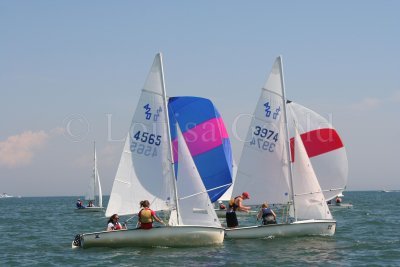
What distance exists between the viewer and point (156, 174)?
71.7 ft

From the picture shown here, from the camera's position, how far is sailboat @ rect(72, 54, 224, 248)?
21547 millimetres

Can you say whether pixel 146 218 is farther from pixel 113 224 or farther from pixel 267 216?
pixel 267 216

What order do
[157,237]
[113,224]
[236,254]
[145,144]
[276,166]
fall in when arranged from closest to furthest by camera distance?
1. [236,254]
2. [157,237]
3. [113,224]
4. [145,144]
5. [276,166]

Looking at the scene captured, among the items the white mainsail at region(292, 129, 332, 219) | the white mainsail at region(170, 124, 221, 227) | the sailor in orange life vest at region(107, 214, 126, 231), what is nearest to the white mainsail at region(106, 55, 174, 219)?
the sailor in orange life vest at region(107, 214, 126, 231)

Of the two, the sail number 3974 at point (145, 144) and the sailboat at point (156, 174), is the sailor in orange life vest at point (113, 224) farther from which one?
the sail number 3974 at point (145, 144)

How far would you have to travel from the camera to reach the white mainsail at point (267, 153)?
2447cm

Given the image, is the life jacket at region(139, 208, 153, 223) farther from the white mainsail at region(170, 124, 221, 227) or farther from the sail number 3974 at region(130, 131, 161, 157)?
the sail number 3974 at region(130, 131, 161, 157)

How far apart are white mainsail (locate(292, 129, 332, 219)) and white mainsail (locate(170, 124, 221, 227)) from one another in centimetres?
413

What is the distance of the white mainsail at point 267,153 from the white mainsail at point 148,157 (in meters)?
3.86

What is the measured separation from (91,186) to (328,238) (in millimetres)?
47550

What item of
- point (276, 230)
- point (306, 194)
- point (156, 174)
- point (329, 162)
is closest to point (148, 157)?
point (156, 174)

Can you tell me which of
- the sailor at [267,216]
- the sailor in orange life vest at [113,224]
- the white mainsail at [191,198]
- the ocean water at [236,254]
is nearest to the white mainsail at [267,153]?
the sailor at [267,216]

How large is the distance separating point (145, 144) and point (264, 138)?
519 cm

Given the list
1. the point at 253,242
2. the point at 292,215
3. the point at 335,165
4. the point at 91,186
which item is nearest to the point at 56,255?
the point at 253,242
